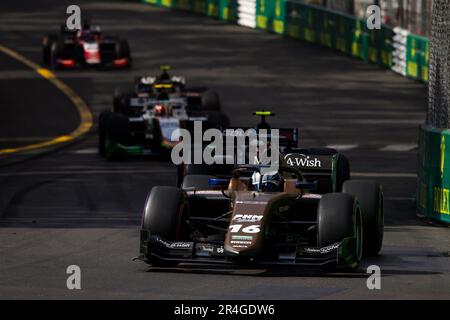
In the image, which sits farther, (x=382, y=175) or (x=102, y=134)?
(x=102, y=134)

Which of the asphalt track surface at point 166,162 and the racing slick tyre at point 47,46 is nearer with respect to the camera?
the asphalt track surface at point 166,162

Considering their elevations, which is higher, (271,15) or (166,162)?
(271,15)

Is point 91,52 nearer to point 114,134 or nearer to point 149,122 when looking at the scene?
point 149,122

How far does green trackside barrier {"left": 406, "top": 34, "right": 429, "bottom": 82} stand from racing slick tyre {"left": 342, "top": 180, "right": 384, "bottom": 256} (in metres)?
23.3

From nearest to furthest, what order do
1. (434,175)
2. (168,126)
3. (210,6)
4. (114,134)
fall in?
1. (434,175)
2. (114,134)
3. (168,126)
4. (210,6)

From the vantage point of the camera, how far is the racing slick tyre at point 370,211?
60.3ft

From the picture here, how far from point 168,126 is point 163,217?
12282 millimetres

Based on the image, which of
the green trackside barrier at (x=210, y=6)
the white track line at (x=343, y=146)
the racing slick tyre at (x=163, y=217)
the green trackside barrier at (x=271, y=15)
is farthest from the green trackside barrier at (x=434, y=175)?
the green trackside barrier at (x=210, y=6)

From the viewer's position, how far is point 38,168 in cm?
2853

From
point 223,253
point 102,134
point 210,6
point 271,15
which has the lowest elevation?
point 102,134

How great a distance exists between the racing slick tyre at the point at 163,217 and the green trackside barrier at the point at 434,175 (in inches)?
212

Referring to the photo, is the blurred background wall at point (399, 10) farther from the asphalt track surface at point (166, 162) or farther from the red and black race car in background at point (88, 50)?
the red and black race car in background at point (88, 50)

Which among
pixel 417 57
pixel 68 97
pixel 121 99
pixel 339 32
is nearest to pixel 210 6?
pixel 339 32

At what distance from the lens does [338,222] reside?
1706cm
